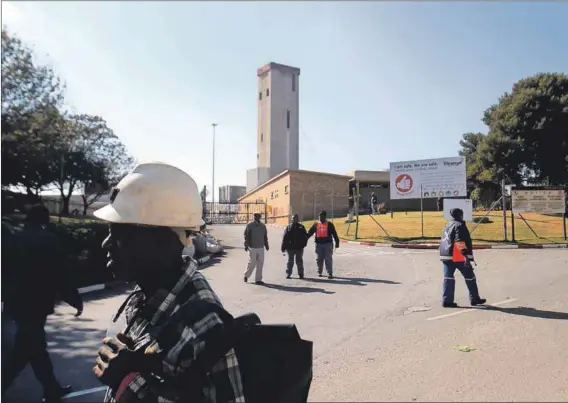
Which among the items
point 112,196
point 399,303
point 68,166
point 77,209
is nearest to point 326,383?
point 112,196

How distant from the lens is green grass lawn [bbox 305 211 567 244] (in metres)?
2.02

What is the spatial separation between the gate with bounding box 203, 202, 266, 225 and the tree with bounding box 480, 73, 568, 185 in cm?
190

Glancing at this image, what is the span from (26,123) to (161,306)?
121 inches

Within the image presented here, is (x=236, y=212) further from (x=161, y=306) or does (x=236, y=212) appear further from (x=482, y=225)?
(x=161, y=306)

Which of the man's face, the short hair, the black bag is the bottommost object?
the black bag

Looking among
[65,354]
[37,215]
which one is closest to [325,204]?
[37,215]

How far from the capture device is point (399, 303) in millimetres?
4906

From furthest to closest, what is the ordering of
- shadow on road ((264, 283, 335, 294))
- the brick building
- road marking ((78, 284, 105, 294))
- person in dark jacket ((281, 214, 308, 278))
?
1. road marking ((78, 284, 105, 294))
2. shadow on road ((264, 283, 335, 294))
3. person in dark jacket ((281, 214, 308, 278))
4. the brick building

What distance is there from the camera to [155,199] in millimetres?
1165

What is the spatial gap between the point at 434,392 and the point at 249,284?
2655 millimetres

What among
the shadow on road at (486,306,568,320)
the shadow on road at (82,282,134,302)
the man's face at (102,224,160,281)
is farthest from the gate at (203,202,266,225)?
the shadow on road at (82,282,134,302)

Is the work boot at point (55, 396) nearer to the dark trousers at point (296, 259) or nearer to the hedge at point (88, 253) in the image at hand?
the hedge at point (88, 253)

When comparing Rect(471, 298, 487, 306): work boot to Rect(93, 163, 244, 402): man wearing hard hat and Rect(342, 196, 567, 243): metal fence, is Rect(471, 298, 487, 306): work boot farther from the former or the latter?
Rect(93, 163, 244, 402): man wearing hard hat

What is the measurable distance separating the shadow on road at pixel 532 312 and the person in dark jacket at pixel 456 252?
516 mm
